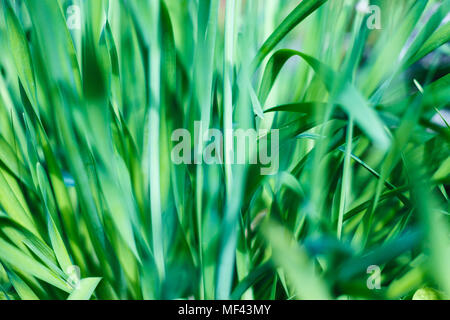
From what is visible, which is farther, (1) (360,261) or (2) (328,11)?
(2) (328,11)

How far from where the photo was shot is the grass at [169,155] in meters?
0.31

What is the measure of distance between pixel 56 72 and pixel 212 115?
0.15 meters

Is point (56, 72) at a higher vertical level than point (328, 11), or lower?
lower

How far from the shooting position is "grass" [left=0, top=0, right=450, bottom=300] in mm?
314

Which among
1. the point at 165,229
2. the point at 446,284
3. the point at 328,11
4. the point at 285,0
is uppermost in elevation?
the point at 285,0

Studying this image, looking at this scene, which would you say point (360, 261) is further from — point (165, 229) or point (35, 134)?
point (35, 134)

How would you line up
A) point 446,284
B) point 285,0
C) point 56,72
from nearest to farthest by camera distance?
point 446,284, point 56,72, point 285,0

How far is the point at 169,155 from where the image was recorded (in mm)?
359

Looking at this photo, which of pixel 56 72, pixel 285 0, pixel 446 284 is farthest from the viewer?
pixel 285 0

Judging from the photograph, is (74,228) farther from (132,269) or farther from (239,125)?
(239,125)
